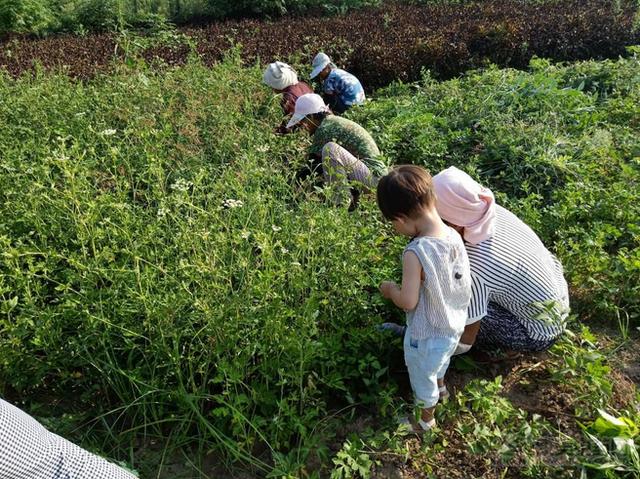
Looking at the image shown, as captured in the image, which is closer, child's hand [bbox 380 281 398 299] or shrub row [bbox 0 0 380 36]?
child's hand [bbox 380 281 398 299]

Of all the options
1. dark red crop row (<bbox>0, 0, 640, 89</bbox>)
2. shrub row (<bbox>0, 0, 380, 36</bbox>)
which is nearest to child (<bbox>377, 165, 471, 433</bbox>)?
dark red crop row (<bbox>0, 0, 640, 89</bbox>)

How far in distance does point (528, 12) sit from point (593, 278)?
250 inches

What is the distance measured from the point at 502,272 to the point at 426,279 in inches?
21.3

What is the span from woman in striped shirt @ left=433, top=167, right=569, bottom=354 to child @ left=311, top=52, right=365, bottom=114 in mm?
3302

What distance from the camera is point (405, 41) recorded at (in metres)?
7.52

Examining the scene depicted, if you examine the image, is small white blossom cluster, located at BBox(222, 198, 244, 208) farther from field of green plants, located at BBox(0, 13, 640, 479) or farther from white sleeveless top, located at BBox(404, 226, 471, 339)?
white sleeveless top, located at BBox(404, 226, 471, 339)

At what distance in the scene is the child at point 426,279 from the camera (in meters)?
2.43

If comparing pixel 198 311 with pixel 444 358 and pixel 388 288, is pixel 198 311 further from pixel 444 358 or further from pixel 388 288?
pixel 444 358

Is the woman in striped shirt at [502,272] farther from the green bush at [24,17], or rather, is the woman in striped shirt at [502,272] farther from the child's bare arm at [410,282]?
the green bush at [24,17]

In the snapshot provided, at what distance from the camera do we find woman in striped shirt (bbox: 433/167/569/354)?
2699 mm

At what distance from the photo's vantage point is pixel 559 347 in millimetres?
2834

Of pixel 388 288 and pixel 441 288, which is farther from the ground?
pixel 441 288

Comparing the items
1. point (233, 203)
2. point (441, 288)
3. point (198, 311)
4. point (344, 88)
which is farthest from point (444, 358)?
point (344, 88)

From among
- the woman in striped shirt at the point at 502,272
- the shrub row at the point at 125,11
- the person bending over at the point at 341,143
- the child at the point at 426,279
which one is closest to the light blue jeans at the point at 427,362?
the child at the point at 426,279
